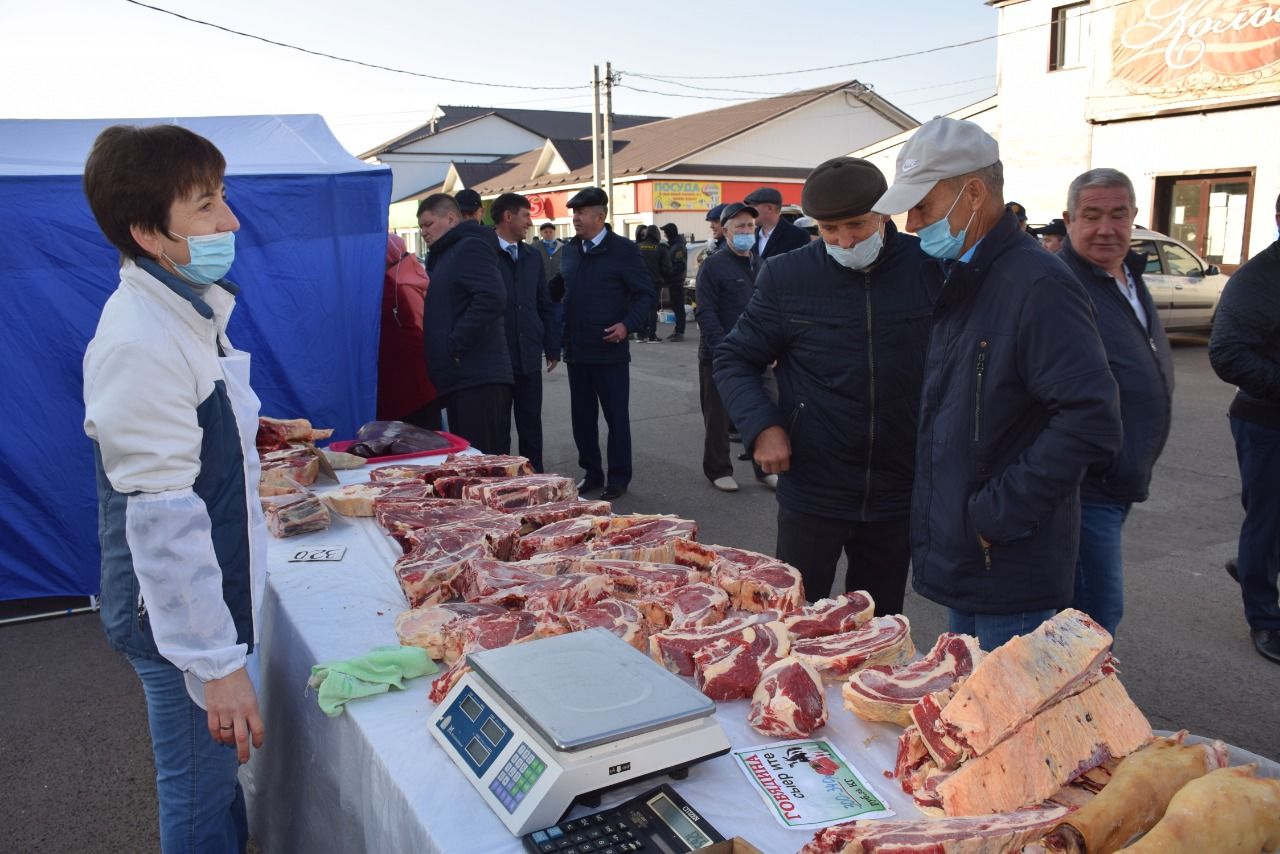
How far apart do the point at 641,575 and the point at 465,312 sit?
358cm

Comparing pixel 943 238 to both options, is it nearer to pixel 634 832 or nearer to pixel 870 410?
pixel 870 410

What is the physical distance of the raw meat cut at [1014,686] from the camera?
5.40 ft

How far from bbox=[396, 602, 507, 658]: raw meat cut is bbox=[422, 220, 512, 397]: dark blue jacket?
3520 mm

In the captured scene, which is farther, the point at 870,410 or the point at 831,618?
the point at 870,410

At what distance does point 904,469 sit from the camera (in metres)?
3.28

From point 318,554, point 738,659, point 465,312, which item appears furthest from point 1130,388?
point 465,312

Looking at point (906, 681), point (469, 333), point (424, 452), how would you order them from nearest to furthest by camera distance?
point (906, 681) < point (424, 452) < point (469, 333)

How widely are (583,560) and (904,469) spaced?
1206 millimetres

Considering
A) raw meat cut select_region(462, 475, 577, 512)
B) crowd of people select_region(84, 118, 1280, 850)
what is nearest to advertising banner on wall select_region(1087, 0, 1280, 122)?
crowd of people select_region(84, 118, 1280, 850)

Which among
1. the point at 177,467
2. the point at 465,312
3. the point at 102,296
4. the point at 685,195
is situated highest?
the point at 685,195

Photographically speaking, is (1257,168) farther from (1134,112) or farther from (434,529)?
(434,529)

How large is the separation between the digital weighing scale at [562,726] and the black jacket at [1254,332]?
3.29 meters

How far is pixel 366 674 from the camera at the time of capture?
2297 millimetres

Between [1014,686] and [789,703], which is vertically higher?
[1014,686]
